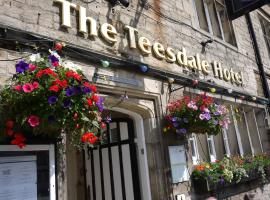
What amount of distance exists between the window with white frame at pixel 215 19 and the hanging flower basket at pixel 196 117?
3197mm

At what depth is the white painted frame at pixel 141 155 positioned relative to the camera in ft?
15.5

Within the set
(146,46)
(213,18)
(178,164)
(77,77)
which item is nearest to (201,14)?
(213,18)

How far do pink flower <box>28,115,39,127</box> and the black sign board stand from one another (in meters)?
5.83

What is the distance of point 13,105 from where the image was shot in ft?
9.00

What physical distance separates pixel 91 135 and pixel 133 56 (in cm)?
219

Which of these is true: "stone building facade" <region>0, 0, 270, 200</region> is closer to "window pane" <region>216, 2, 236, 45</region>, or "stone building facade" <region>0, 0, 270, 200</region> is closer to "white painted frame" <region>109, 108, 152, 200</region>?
"white painted frame" <region>109, 108, 152, 200</region>

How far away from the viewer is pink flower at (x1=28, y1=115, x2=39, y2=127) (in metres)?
2.65

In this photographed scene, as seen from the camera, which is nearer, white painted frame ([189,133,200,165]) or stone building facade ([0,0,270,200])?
stone building facade ([0,0,270,200])

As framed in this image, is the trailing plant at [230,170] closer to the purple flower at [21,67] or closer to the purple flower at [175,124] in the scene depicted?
the purple flower at [175,124]

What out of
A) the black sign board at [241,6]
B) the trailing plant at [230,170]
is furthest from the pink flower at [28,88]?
the black sign board at [241,6]

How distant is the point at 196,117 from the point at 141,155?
1.06 metres

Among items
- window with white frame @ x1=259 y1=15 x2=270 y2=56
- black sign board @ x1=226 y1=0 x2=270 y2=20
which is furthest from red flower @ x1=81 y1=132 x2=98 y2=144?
window with white frame @ x1=259 y1=15 x2=270 y2=56

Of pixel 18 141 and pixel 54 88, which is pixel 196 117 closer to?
pixel 54 88

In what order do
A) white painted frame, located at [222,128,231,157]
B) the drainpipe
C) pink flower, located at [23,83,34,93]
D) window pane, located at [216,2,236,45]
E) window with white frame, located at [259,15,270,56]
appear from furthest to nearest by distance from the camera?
window with white frame, located at [259,15,270,56], the drainpipe, window pane, located at [216,2,236,45], white painted frame, located at [222,128,231,157], pink flower, located at [23,83,34,93]
